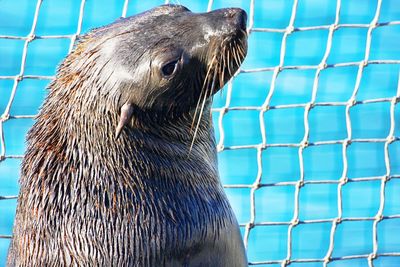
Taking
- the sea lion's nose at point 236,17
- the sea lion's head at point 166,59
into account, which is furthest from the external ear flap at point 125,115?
the sea lion's nose at point 236,17

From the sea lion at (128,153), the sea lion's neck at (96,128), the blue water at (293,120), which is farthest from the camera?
the blue water at (293,120)

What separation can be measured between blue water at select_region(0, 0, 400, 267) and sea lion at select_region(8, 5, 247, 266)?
3374 millimetres

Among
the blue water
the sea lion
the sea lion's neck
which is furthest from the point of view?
the blue water

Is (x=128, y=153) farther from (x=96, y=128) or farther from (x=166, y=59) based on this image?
(x=166, y=59)

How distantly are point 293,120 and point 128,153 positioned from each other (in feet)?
15.7

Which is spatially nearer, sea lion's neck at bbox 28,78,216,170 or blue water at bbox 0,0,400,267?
sea lion's neck at bbox 28,78,216,170

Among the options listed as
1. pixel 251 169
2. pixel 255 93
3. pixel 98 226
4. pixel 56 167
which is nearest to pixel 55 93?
pixel 56 167

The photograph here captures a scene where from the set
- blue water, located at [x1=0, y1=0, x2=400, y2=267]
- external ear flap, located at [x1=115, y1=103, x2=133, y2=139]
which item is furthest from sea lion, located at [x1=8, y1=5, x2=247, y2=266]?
blue water, located at [x1=0, y1=0, x2=400, y2=267]

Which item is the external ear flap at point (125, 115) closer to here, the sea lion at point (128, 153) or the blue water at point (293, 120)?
the sea lion at point (128, 153)

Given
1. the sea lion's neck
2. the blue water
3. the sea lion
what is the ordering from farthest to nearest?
1. the blue water
2. the sea lion's neck
3. the sea lion

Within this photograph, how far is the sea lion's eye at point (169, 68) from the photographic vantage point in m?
4.69

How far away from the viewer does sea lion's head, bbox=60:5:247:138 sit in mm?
4680

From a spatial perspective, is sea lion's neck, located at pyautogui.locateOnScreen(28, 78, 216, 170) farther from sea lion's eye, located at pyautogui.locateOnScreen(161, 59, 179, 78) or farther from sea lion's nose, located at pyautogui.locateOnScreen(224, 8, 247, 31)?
sea lion's nose, located at pyautogui.locateOnScreen(224, 8, 247, 31)

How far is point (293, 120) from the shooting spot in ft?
31.0
